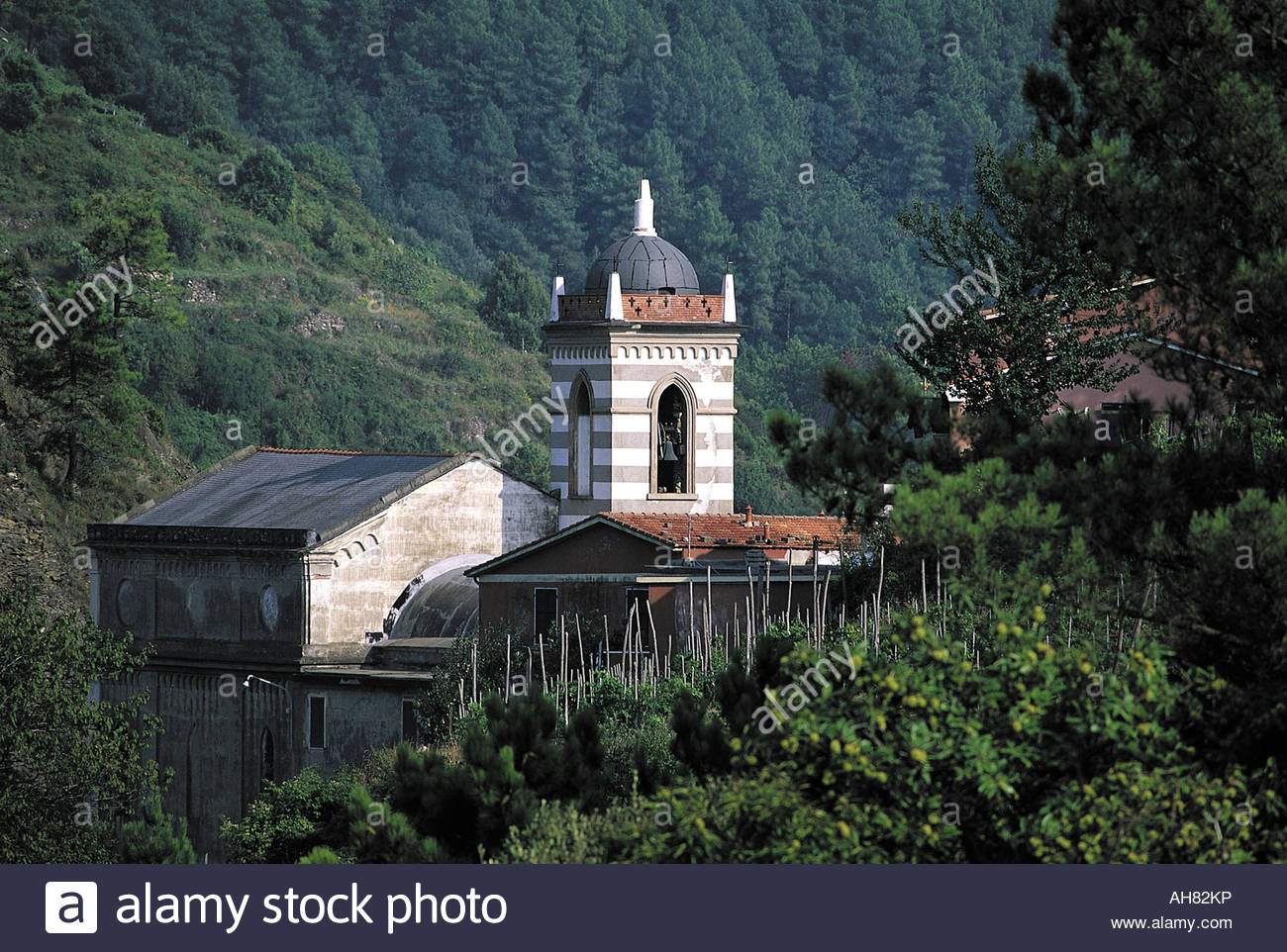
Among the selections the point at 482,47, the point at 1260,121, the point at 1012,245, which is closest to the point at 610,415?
the point at 1012,245

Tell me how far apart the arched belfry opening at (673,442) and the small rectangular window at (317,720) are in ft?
29.4

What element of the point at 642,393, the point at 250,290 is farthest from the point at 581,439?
the point at 250,290

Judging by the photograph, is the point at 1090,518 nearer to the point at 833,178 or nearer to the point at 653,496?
the point at 653,496

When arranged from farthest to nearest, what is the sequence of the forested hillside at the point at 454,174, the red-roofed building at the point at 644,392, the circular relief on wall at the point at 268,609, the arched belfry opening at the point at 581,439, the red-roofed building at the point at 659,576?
1. the forested hillside at the point at 454,174
2. the arched belfry opening at the point at 581,439
3. the red-roofed building at the point at 644,392
4. the circular relief on wall at the point at 268,609
5. the red-roofed building at the point at 659,576

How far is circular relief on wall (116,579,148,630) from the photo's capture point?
5852 cm

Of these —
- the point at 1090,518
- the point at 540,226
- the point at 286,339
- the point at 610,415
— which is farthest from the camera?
the point at 540,226

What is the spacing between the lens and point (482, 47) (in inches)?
6393

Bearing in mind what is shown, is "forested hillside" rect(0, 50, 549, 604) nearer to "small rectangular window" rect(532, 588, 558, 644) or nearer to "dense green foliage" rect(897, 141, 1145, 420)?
"small rectangular window" rect(532, 588, 558, 644)

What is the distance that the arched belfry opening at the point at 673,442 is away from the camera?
187 ft

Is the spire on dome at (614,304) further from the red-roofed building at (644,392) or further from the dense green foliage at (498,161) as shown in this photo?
the dense green foliage at (498,161)

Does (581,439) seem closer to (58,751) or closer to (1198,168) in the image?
(58,751)

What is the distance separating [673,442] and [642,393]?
1.55 metres

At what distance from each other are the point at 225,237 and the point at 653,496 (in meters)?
69.2

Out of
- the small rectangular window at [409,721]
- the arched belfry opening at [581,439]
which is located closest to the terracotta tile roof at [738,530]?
the small rectangular window at [409,721]
